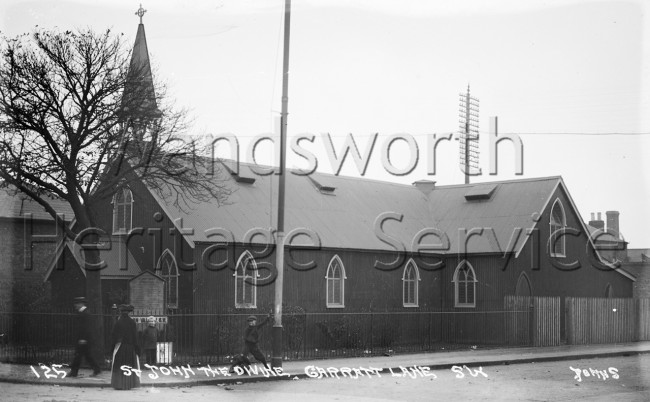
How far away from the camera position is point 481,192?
43281 millimetres

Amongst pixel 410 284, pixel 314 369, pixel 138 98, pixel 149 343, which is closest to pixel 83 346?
→ pixel 149 343

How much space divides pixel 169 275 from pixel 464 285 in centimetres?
1396

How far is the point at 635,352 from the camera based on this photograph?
33.1 metres

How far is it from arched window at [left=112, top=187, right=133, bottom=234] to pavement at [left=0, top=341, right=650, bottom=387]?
9.98 m

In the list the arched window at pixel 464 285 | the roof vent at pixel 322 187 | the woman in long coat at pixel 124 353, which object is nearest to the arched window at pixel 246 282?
the roof vent at pixel 322 187

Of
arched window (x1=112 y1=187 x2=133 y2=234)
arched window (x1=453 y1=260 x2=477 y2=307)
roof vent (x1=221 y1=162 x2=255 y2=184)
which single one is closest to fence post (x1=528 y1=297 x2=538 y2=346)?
arched window (x1=453 y1=260 x2=477 y2=307)

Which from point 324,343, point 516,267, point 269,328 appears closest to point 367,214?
point 516,267

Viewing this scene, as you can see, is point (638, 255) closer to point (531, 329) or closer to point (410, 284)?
point (410, 284)

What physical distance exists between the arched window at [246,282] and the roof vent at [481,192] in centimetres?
1403

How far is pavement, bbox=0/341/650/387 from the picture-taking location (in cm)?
2078

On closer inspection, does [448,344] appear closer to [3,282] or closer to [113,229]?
[113,229]

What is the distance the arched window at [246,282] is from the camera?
32.4 metres

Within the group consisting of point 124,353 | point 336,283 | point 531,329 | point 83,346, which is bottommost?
point 531,329

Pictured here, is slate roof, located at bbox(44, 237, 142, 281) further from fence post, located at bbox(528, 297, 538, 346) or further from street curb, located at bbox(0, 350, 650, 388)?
fence post, located at bbox(528, 297, 538, 346)
